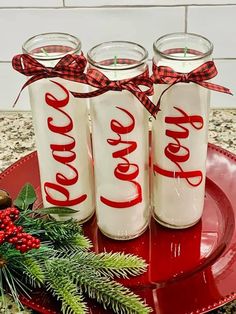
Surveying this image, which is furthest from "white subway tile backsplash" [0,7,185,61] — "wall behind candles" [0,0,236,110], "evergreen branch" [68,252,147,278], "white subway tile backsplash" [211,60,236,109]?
"evergreen branch" [68,252,147,278]

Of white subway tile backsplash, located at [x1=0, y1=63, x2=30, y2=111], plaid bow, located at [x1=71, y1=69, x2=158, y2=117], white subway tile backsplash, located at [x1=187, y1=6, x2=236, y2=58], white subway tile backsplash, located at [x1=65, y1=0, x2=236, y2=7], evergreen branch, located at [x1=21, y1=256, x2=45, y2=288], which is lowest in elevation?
evergreen branch, located at [x1=21, y1=256, x2=45, y2=288]

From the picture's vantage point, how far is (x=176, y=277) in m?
0.73

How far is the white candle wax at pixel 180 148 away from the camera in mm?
708

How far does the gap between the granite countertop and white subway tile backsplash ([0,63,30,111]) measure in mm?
32

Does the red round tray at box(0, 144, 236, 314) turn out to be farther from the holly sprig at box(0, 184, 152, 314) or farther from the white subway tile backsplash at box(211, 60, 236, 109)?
the white subway tile backsplash at box(211, 60, 236, 109)

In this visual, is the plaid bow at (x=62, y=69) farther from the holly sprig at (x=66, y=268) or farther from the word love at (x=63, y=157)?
the holly sprig at (x=66, y=268)

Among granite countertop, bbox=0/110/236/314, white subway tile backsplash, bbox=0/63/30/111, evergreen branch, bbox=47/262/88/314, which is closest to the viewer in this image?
evergreen branch, bbox=47/262/88/314

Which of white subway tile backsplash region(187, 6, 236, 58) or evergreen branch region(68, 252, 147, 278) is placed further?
white subway tile backsplash region(187, 6, 236, 58)

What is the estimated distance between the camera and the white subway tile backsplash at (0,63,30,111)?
45.6 inches

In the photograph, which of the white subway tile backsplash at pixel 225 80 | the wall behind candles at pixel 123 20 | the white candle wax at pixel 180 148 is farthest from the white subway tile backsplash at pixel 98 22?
the white candle wax at pixel 180 148

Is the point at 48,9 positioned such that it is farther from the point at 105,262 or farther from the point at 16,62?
the point at 105,262

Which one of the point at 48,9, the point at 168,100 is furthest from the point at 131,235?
the point at 48,9

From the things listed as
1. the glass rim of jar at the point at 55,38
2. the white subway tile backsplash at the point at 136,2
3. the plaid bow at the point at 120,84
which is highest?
the glass rim of jar at the point at 55,38

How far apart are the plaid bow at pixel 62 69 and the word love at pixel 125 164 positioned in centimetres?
6
